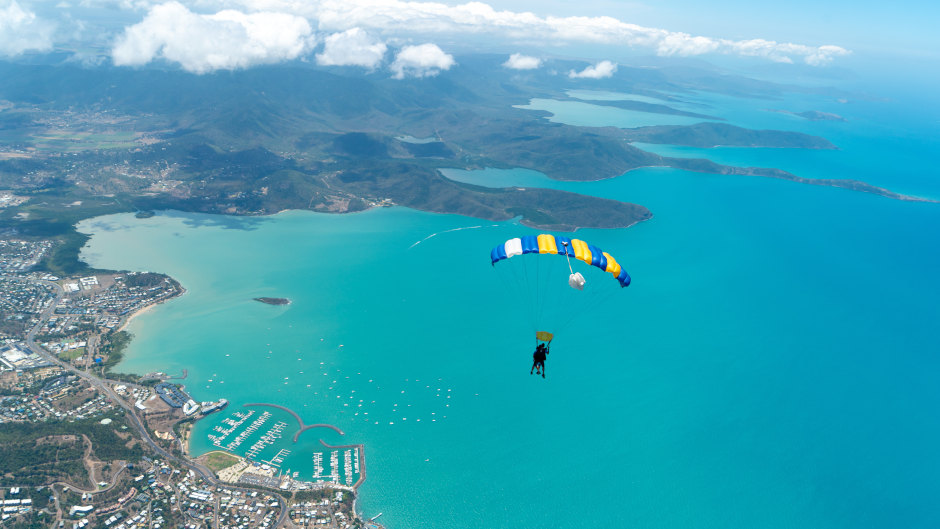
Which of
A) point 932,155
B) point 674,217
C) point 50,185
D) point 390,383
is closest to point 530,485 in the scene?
point 390,383

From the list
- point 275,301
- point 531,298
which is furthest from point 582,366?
point 275,301

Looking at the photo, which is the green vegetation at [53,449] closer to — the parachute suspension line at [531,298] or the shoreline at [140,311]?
the shoreline at [140,311]

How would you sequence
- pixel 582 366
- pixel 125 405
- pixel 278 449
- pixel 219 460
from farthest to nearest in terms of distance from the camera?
pixel 582 366, pixel 125 405, pixel 278 449, pixel 219 460

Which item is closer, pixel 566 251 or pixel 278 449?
pixel 566 251

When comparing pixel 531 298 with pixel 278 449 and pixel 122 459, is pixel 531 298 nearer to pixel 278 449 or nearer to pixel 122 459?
pixel 278 449

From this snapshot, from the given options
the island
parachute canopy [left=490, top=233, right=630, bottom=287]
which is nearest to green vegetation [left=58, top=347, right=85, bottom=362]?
the island

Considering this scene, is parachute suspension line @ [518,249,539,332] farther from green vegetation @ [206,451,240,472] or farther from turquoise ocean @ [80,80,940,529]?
green vegetation @ [206,451,240,472]
